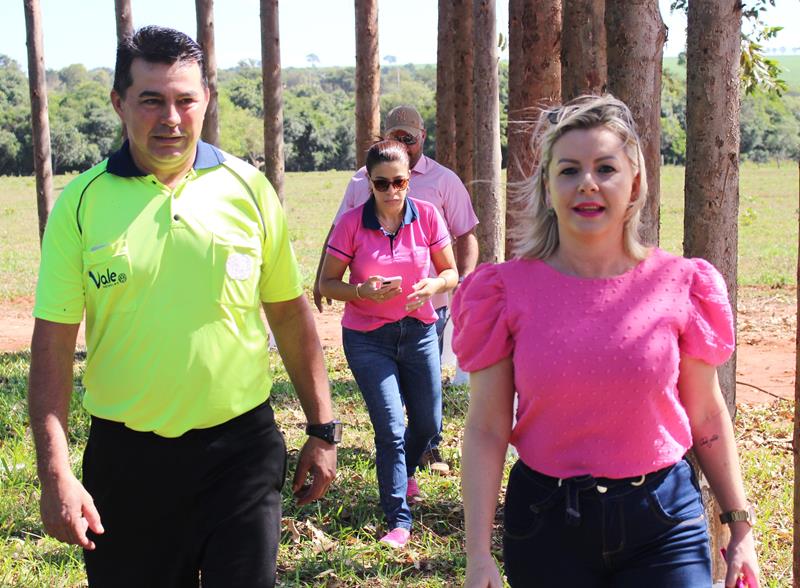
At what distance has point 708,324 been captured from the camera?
2541mm

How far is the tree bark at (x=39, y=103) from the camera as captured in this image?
11500 millimetres

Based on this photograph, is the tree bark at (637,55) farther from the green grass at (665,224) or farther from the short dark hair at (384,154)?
the green grass at (665,224)

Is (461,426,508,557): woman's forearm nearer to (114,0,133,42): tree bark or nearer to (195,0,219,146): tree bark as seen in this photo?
(195,0,219,146): tree bark

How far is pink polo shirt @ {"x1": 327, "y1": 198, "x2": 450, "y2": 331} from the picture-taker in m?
5.21

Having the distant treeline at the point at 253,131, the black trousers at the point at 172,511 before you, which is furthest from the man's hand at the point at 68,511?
the distant treeline at the point at 253,131

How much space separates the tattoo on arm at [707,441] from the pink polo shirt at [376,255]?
266cm

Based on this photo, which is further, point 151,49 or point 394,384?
point 394,384

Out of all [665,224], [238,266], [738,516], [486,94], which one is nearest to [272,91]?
[486,94]

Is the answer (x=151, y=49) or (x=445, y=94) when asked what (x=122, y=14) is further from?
(x=151, y=49)

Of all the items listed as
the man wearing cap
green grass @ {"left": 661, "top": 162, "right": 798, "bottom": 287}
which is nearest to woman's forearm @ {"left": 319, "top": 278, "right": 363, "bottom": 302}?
the man wearing cap

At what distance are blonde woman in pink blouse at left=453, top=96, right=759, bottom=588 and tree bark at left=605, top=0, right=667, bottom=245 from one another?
1.55 metres

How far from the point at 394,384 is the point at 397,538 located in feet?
2.47

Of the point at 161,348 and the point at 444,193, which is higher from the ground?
the point at 444,193

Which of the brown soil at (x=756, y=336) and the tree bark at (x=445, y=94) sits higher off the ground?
the tree bark at (x=445, y=94)
